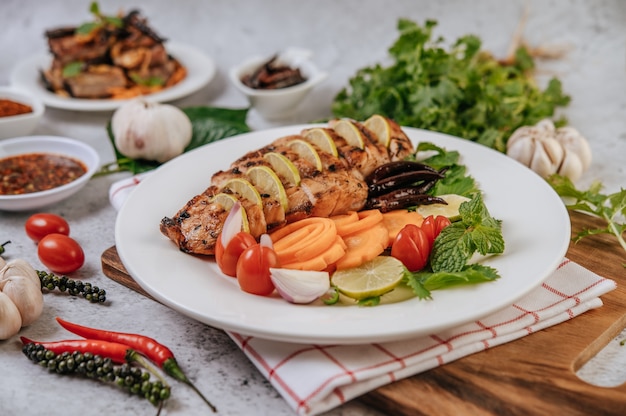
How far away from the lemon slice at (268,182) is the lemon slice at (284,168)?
0.11m

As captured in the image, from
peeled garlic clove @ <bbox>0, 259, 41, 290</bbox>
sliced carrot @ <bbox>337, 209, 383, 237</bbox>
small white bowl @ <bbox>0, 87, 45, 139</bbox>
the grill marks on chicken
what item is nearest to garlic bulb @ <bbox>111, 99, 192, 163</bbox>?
small white bowl @ <bbox>0, 87, 45, 139</bbox>

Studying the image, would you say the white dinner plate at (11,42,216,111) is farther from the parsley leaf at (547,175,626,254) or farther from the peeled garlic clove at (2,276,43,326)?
the parsley leaf at (547,175,626,254)

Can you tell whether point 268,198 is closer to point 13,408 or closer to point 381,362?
point 381,362

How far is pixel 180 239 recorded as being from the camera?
424 centimetres

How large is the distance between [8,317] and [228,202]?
4.47 feet

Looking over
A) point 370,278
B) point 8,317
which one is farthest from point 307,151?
point 8,317

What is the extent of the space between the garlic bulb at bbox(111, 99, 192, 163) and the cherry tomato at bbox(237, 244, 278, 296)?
7.87ft

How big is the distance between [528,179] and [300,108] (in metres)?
3.20

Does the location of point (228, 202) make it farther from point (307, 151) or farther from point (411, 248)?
point (411, 248)

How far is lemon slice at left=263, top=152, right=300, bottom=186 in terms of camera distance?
4.56 m

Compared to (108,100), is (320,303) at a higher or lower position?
higher

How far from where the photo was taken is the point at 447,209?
464 cm

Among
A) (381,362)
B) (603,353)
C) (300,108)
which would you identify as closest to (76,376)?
(381,362)

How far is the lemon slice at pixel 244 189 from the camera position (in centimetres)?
431
